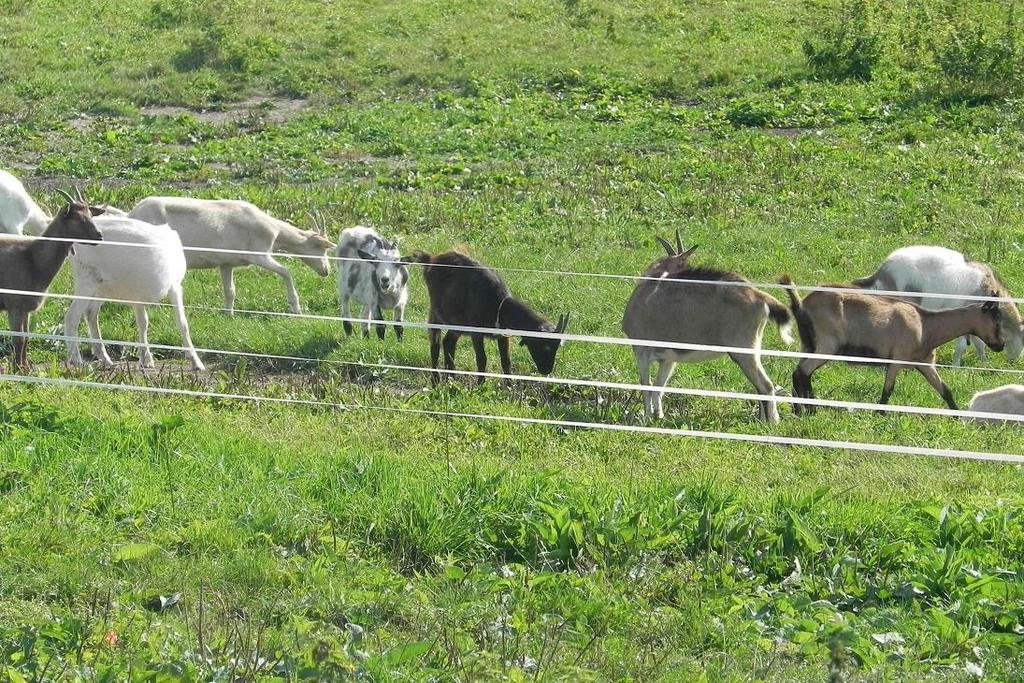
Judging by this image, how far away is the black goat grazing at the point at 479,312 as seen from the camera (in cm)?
1223

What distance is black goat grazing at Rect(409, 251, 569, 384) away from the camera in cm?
1223

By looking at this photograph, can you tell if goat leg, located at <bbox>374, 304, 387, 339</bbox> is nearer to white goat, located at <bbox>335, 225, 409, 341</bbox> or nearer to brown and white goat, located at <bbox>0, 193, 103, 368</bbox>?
white goat, located at <bbox>335, 225, 409, 341</bbox>

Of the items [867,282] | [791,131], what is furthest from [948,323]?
[791,131]

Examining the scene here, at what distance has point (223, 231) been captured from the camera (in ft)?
47.6

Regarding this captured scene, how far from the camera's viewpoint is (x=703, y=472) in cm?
832

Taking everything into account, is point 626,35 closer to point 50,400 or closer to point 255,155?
point 255,155

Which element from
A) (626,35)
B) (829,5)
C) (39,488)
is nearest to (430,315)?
(39,488)

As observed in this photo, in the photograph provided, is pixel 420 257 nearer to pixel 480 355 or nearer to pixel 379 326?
pixel 379 326

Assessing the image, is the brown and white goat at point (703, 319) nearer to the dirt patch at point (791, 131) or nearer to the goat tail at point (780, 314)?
the goat tail at point (780, 314)

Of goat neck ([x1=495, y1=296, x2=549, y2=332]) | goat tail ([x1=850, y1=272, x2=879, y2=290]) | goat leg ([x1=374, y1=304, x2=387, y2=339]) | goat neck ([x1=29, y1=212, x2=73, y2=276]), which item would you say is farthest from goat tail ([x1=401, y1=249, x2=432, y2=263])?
goat tail ([x1=850, y1=272, x2=879, y2=290])

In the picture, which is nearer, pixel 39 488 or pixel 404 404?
pixel 39 488

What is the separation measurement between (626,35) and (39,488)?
20.1 metres

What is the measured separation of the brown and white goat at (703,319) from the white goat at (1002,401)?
1.49 metres

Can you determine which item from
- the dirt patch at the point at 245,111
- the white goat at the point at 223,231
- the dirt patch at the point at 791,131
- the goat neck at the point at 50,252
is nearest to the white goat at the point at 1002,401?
the white goat at the point at 223,231
